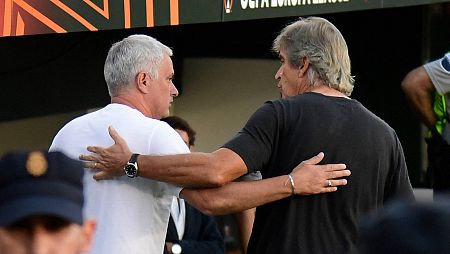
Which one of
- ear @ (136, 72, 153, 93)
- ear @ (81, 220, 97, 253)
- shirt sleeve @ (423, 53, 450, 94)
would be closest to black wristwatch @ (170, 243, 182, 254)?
shirt sleeve @ (423, 53, 450, 94)

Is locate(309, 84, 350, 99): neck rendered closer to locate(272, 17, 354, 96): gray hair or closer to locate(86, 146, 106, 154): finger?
locate(272, 17, 354, 96): gray hair

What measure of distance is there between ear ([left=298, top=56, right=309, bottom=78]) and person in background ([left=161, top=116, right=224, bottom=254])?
1.84 m

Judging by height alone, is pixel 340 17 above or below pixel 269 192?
above

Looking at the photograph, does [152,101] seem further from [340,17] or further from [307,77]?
[340,17]

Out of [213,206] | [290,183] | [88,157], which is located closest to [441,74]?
[290,183]

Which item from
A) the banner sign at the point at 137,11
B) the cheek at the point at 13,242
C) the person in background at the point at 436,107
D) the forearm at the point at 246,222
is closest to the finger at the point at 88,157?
the banner sign at the point at 137,11

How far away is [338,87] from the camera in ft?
13.4

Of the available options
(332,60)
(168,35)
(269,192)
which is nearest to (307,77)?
(332,60)

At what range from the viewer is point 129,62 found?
4184 mm

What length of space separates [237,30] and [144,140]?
3.62 meters

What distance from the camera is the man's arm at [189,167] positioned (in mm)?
3830

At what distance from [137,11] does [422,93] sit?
5.01ft

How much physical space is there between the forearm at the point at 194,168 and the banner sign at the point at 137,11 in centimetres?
115

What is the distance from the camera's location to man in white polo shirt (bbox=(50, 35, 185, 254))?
3959 mm
